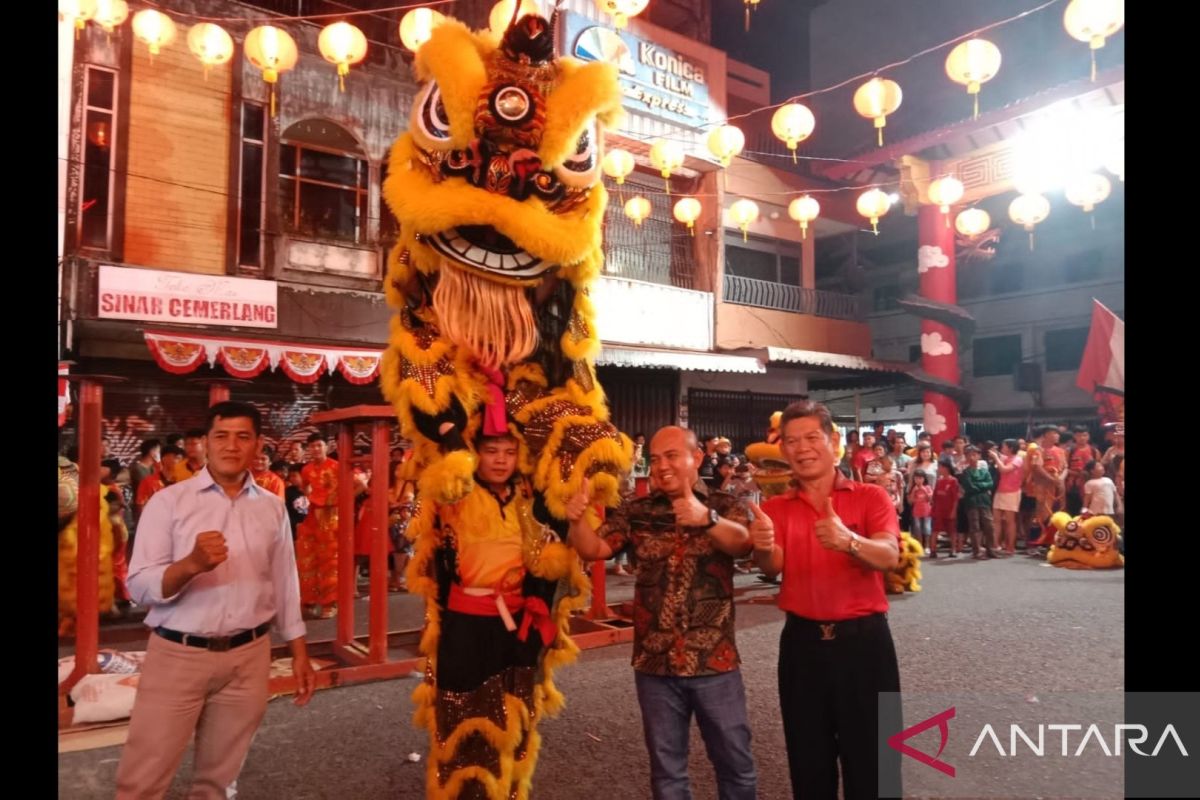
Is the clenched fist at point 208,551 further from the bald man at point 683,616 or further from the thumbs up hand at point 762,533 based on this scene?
the thumbs up hand at point 762,533

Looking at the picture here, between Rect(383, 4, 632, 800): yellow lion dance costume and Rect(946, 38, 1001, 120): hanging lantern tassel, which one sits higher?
Rect(946, 38, 1001, 120): hanging lantern tassel

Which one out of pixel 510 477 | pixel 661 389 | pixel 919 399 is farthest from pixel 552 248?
pixel 919 399

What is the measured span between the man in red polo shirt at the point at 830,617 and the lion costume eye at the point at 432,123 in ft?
5.28

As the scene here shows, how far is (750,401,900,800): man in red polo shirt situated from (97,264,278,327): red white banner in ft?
31.3

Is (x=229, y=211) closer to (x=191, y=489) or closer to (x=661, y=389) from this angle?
(x=661, y=389)

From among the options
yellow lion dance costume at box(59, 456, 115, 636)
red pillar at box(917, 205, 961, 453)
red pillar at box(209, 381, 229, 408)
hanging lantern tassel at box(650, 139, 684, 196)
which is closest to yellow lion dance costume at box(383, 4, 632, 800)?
red pillar at box(209, 381, 229, 408)

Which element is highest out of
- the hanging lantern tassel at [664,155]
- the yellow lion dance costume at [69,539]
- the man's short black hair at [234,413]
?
the hanging lantern tassel at [664,155]

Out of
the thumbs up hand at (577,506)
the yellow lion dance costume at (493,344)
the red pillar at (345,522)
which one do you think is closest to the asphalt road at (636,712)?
the red pillar at (345,522)

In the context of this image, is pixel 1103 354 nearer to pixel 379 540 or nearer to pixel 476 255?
pixel 379 540

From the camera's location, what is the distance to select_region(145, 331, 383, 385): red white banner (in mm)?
9398

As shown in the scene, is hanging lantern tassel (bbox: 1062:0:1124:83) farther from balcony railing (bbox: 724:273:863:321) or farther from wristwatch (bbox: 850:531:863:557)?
balcony railing (bbox: 724:273:863:321)

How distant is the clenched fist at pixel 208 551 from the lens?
238 centimetres

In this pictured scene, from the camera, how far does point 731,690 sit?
254 cm
